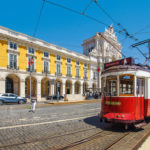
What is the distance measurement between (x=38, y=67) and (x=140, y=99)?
27.6 m

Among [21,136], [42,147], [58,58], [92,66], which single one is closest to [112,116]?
[42,147]

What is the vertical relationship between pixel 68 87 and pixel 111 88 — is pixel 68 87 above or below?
below

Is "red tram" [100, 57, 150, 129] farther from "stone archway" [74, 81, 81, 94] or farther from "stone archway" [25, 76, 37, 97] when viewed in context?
"stone archway" [74, 81, 81, 94]

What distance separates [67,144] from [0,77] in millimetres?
24295

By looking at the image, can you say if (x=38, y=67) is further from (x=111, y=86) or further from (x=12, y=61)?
(x=111, y=86)

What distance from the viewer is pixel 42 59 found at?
32.6m

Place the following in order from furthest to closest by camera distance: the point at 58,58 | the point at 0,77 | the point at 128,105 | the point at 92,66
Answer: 1. the point at 92,66
2. the point at 58,58
3. the point at 0,77
4. the point at 128,105

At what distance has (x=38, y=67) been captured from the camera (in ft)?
104

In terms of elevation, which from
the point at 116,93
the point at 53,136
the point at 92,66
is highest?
the point at 92,66

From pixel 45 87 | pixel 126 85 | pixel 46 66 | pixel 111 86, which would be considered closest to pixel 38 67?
pixel 46 66

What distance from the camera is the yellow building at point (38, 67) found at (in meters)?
26.4

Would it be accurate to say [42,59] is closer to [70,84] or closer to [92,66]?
[70,84]

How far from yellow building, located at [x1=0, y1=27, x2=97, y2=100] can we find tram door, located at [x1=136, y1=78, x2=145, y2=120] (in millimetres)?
15171

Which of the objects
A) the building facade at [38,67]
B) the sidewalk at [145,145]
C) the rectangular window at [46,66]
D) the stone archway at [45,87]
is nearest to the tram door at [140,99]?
the sidewalk at [145,145]
